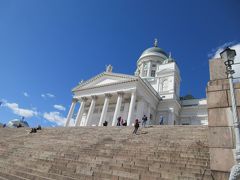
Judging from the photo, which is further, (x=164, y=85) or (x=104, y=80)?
(x=164, y=85)

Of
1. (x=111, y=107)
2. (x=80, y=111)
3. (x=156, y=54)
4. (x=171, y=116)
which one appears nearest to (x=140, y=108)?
(x=111, y=107)

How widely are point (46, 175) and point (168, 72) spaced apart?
113 feet

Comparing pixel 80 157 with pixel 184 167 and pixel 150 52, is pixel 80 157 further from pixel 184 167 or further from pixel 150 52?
pixel 150 52

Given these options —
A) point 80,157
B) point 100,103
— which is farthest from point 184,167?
point 100,103

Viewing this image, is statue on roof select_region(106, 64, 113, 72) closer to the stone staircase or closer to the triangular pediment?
the triangular pediment

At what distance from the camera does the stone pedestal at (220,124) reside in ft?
19.1

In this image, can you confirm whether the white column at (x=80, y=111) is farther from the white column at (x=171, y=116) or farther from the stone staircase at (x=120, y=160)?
the stone staircase at (x=120, y=160)

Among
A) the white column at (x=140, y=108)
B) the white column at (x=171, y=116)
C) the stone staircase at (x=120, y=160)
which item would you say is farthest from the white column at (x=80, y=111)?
the stone staircase at (x=120, y=160)

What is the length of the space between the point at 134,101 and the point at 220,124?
20.5m

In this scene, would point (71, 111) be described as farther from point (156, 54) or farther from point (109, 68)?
point (156, 54)

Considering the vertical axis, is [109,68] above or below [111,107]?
above

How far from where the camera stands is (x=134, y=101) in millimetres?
26828

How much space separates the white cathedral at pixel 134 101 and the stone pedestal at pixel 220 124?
18475 millimetres

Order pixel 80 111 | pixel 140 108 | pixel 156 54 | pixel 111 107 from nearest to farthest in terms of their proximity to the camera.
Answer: pixel 140 108
pixel 80 111
pixel 111 107
pixel 156 54
